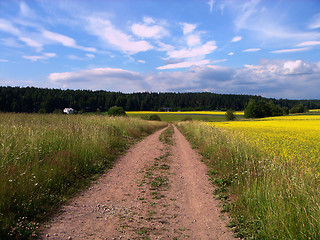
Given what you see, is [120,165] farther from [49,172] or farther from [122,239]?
[122,239]

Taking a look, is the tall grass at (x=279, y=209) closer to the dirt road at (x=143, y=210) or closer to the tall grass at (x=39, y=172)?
the dirt road at (x=143, y=210)

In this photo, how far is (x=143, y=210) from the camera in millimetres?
4531

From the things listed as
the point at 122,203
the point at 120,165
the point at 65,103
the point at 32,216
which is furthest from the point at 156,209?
the point at 65,103

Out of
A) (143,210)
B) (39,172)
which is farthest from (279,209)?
(39,172)

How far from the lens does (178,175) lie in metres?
7.38

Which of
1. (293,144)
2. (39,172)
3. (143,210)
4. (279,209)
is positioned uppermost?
(293,144)

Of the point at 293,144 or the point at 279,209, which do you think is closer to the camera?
the point at 279,209

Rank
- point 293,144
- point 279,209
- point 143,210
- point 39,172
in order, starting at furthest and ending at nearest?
point 293,144, point 39,172, point 143,210, point 279,209

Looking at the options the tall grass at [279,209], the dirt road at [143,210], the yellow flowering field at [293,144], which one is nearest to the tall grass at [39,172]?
the dirt road at [143,210]

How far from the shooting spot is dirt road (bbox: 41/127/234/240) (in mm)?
3627

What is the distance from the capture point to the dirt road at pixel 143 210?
3627 mm

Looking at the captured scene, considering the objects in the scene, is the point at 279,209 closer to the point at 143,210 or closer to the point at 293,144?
the point at 143,210

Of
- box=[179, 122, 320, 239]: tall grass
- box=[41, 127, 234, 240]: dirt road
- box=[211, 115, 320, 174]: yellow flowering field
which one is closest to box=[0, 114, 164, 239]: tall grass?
box=[41, 127, 234, 240]: dirt road

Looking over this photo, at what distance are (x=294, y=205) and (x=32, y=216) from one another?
5086 mm
